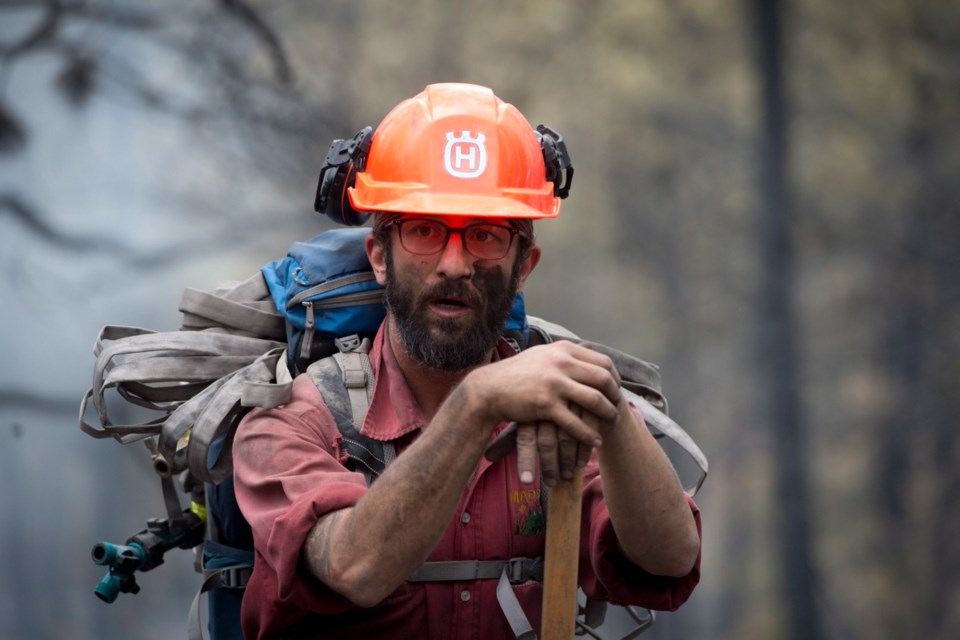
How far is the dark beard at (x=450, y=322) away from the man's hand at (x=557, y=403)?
0.46 m

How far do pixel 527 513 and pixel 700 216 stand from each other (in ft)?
11.5

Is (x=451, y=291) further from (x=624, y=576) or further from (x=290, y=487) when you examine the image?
(x=624, y=576)

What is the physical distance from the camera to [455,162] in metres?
2.65

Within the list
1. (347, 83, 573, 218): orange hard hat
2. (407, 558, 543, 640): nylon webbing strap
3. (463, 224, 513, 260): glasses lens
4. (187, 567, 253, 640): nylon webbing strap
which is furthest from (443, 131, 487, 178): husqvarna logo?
(187, 567, 253, 640): nylon webbing strap

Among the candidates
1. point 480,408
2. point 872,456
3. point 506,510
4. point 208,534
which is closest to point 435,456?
point 480,408

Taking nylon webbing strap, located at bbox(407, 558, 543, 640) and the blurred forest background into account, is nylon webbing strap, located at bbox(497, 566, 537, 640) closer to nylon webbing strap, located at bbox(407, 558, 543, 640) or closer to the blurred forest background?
nylon webbing strap, located at bbox(407, 558, 543, 640)

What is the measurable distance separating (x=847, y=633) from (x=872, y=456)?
89 cm

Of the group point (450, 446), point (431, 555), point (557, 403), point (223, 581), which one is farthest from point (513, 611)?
point (223, 581)

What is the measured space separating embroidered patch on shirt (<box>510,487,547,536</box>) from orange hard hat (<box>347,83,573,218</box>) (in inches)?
23.5

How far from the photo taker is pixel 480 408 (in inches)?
84.3

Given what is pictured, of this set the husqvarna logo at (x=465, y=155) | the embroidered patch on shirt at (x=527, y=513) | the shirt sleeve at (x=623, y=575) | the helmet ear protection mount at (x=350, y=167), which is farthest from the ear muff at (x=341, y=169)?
the shirt sleeve at (x=623, y=575)

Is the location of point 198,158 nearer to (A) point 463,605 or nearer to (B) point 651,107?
(B) point 651,107

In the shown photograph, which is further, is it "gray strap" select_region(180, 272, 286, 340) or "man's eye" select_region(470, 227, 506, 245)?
"gray strap" select_region(180, 272, 286, 340)

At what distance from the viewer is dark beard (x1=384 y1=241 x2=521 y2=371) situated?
261 centimetres
